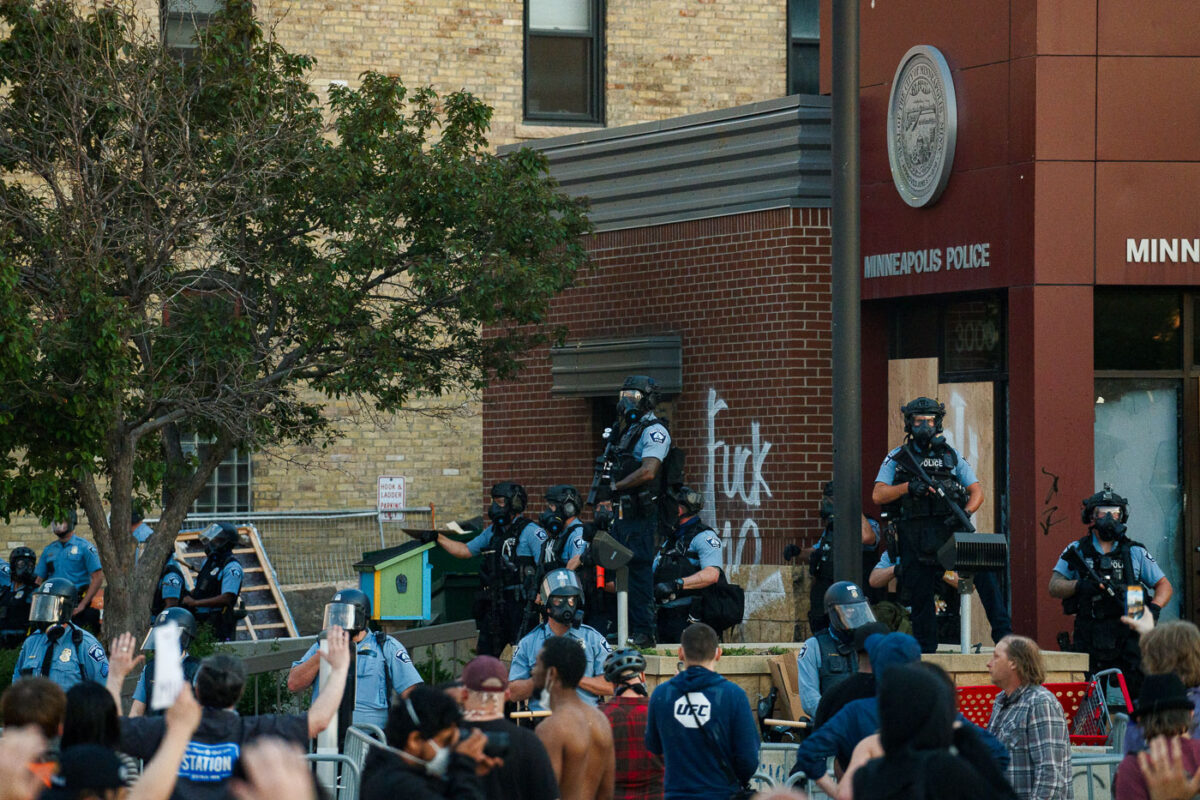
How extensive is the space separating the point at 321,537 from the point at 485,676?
17.8 meters

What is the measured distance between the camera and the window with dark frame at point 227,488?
2431 cm

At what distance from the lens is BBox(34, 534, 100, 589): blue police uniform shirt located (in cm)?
1733

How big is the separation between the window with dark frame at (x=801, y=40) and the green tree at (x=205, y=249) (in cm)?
958

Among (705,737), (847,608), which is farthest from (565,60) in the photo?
(705,737)

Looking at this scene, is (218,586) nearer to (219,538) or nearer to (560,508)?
(219,538)

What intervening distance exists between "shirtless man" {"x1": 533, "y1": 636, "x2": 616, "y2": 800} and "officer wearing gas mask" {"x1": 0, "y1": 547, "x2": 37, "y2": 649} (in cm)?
1101

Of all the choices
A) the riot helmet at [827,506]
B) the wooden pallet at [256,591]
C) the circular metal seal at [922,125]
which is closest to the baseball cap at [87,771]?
the riot helmet at [827,506]

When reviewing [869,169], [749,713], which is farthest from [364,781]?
[869,169]

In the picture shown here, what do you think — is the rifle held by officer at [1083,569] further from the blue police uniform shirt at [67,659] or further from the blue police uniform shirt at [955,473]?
the blue police uniform shirt at [67,659]

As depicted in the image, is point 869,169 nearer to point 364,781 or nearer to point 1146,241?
point 1146,241

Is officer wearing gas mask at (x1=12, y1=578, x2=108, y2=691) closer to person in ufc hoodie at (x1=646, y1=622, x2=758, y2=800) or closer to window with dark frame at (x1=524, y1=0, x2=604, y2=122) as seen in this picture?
person in ufc hoodie at (x1=646, y1=622, x2=758, y2=800)

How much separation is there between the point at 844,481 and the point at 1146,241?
5077 millimetres

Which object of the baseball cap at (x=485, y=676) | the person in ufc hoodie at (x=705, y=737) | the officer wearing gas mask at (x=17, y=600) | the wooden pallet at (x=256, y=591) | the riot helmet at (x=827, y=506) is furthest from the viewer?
the wooden pallet at (x=256, y=591)

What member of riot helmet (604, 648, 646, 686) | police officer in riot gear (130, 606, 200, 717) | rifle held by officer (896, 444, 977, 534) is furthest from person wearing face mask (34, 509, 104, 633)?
riot helmet (604, 648, 646, 686)
